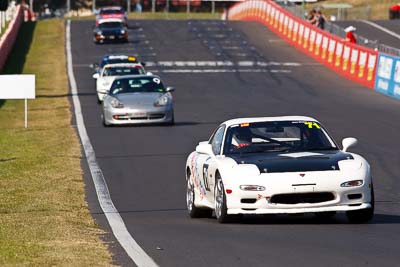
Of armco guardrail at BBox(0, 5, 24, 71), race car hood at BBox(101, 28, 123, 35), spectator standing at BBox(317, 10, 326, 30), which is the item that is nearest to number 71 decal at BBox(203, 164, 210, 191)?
armco guardrail at BBox(0, 5, 24, 71)

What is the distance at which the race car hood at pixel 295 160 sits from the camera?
13383 mm

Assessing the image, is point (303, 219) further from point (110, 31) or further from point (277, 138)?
point (110, 31)

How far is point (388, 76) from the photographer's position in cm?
4144

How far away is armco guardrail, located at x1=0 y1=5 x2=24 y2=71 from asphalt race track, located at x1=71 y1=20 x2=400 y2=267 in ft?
10.5

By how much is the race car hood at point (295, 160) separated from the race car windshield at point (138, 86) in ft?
62.8

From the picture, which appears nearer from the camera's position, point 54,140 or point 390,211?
point 390,211

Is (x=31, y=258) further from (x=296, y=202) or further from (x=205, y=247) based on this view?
(x=296, y=202)

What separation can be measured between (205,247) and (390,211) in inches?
165

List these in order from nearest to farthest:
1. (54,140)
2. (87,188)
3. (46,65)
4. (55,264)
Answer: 1. (55,264)
2. (87,188)
3. (54,140)
4. (46,65)

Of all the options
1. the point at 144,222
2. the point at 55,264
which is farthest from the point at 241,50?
the point at 55,264

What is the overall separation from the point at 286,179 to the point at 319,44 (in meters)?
44.2

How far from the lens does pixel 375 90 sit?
4316 centimetres

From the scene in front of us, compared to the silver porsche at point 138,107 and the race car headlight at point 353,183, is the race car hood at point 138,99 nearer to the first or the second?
the silver porsche at point 138,107

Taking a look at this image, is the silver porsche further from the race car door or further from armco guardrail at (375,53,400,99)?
the race car door
